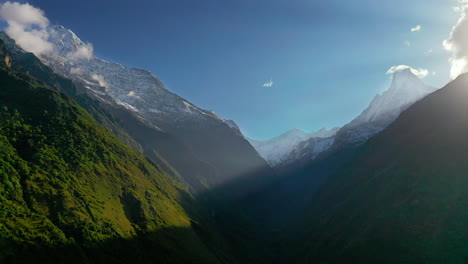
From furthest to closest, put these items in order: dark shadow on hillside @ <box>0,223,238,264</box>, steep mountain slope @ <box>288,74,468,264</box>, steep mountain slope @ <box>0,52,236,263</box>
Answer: steep mountain slope @ <box>288,74,468,264</box> < steep mountain slope @ <box>0,52,236,263</box> < dark shadow on hillside @ <box>0,223,238,264</box>

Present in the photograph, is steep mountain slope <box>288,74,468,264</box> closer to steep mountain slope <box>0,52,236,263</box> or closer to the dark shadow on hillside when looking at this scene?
the dark shadow on hillside

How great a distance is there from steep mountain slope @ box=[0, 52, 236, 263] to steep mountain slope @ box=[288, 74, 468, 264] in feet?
181

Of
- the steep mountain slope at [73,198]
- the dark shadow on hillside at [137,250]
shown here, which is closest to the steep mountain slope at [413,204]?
the dark shadow on hillside at [137,250]

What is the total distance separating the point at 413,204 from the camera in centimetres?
11012

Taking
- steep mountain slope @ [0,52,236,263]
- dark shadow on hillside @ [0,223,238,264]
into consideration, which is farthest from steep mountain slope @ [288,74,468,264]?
steep mountain slope @ [0,52,236,263]

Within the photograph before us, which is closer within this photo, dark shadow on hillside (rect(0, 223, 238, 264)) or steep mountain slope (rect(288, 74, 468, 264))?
dark shadow on hillside (rect(0, 223, 238, 264))

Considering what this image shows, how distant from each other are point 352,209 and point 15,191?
5741 inches

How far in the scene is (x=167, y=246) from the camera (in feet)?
274

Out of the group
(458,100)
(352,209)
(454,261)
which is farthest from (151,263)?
(458,100)

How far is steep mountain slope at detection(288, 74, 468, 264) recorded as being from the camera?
90438 mm

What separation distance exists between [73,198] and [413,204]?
116349 mm

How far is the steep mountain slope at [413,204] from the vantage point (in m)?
90.4

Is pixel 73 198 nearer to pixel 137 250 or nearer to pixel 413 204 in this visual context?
pixel 137 250

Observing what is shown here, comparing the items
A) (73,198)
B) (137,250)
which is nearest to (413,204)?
(137,250)
